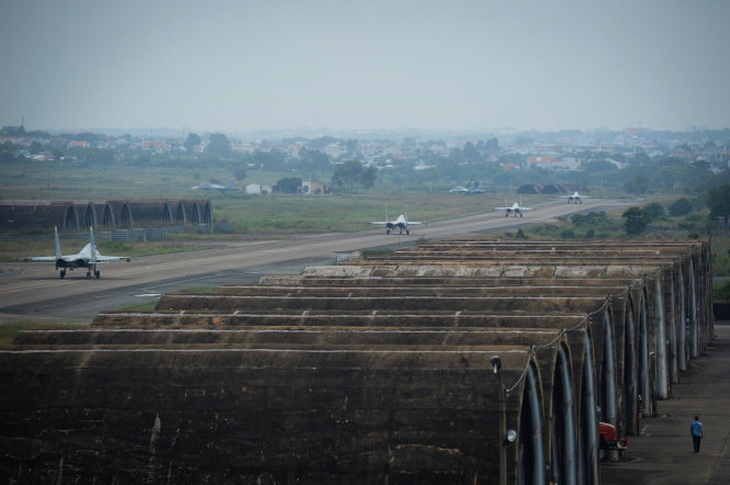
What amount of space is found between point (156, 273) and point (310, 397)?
6282 cm

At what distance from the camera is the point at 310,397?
25.8 meters

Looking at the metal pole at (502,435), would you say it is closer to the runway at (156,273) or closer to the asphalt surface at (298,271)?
the asphalt surface at (298,271)

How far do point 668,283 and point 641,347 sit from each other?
6744 mm

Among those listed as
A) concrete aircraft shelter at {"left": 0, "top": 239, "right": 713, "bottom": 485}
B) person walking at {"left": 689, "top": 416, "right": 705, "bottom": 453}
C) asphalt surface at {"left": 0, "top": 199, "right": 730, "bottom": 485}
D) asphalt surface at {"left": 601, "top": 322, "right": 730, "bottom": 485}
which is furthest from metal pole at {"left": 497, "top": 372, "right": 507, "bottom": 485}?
person walking at {"left": 689, "top": 416, "right": 705, "bottom": 453}

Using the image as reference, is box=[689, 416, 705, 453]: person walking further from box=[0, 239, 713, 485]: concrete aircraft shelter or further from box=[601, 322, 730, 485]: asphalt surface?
box=[0, 239, 713, 485]: concrete aircraft shelter

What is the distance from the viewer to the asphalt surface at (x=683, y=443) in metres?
34.7

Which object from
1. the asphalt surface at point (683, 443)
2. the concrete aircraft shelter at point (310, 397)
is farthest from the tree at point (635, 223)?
the concrete aircraft shelter at point (310, 397)

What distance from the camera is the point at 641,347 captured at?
145 ft

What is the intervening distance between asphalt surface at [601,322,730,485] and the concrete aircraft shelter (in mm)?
2426

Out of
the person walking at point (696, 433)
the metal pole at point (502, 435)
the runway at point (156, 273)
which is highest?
the metal pole at point (502, 435)

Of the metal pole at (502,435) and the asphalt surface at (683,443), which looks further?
the asphalt surface at (683,443)

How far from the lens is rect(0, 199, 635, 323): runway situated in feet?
225

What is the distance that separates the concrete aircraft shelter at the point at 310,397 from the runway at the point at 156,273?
31490mm

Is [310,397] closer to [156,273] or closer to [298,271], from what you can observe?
[298,271]
